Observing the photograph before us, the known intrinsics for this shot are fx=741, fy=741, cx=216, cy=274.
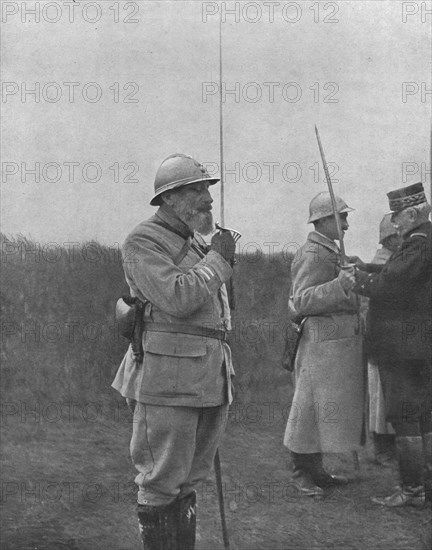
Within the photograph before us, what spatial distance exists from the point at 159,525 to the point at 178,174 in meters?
1.87

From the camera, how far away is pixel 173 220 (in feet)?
13.2

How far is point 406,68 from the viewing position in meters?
5.89

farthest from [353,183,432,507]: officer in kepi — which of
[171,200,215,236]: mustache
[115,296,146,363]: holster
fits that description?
[115,296,146,363]: holster

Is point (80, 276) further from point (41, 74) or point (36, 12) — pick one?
point (36, 12)

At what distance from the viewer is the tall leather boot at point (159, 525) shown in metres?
3.88

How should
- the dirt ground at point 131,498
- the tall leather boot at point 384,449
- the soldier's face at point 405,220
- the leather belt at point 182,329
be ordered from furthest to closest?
1. the tall leather boot at point 384,449
2. the soldier's face at point 405,220
3. the dirt ground at point 131,498
4. the leather belt at point 182,329

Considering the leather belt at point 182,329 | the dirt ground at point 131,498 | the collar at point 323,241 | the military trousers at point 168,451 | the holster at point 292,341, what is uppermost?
the collar at point 323,241

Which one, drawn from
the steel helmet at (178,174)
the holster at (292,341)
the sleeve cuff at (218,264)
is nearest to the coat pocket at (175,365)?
the sleeve cuff at (218,264)

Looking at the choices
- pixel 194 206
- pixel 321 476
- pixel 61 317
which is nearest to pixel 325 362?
pixel 321 476

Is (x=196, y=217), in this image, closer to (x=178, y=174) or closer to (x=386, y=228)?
(x=178, y=174)

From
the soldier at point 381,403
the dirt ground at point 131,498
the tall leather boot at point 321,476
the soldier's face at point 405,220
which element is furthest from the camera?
the soldier at point 381,403

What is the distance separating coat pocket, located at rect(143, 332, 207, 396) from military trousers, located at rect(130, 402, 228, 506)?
4.5 inches

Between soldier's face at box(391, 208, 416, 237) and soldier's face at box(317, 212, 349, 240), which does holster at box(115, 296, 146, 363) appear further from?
soldier's face at box(391, 208, 416, 237)

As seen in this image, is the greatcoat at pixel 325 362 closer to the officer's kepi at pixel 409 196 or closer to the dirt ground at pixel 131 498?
the dirt ground at pixel 131 498
